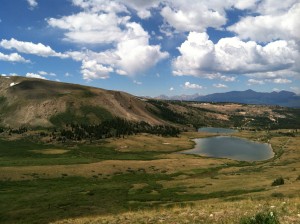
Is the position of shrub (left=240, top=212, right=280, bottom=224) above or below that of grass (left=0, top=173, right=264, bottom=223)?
above

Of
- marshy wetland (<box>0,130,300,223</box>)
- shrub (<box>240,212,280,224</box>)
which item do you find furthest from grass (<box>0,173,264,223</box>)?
shrub (<box>240,212,280,224</box>)

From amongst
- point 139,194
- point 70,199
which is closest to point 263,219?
point 70,199

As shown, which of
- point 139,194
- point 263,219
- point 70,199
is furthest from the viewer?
point 139,194

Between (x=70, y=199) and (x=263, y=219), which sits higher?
(x=263, y=219)

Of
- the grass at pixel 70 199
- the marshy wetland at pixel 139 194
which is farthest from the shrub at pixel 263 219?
the grass at pixel 70 199

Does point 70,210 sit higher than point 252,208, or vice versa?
point 252,208

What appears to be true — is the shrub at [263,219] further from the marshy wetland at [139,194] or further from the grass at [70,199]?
the grass at [70,199]

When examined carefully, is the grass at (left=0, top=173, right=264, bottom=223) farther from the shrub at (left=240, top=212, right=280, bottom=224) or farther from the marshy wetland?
the shrub at (left=240, top=212, right=280, bottom=224)

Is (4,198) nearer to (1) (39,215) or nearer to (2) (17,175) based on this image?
(1) (39,215)

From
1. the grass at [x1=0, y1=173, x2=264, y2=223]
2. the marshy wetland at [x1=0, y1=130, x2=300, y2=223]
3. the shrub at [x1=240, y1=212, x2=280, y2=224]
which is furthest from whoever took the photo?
the grass at [x1=0, y1=173, x2=264, y2=223]

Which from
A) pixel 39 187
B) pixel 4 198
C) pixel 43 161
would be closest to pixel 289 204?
pixel 4 198

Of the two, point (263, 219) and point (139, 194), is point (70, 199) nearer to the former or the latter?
point (139, 194)

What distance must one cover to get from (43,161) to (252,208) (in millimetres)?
152615

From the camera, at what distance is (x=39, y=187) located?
106250 mm
